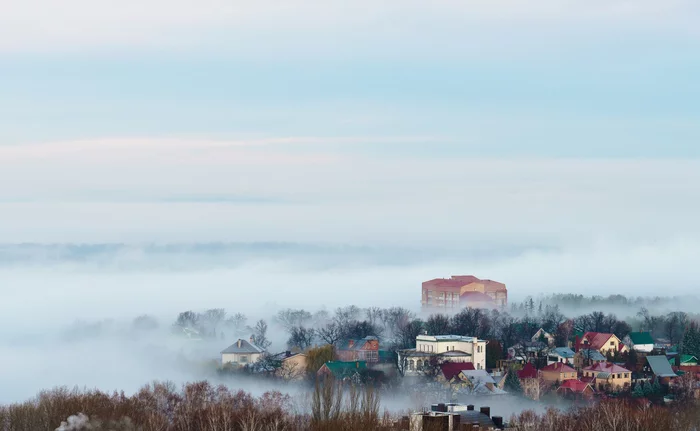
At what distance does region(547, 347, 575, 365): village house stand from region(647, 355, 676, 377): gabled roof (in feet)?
19.1

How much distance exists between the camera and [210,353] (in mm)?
115438

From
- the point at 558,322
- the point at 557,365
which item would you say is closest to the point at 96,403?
the point at 557,365

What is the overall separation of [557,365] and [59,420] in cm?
5001

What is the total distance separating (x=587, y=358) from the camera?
10175 centimetres

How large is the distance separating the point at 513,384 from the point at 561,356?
13.9 m

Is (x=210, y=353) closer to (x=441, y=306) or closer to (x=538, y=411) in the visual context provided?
(x=441, y=306)

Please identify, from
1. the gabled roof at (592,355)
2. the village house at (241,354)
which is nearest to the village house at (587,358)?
the gabled roof at (592,355)

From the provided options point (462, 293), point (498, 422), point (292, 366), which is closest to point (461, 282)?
point (462, 293)

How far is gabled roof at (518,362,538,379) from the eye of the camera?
92050mm

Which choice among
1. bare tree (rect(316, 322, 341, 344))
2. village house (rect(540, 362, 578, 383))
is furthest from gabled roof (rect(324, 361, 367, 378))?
bare tree (rect(316, 322, 341, 344))

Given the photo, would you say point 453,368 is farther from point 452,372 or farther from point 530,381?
point 530,381

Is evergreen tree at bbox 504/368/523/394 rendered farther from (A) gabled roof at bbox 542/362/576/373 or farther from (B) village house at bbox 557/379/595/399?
(A) gabled roof at bbox 542/362/576/373

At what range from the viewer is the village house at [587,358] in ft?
327

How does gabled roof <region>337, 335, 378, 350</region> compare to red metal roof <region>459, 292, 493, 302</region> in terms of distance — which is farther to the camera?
red metal roof <region>459, 292, 493, 302</region>
